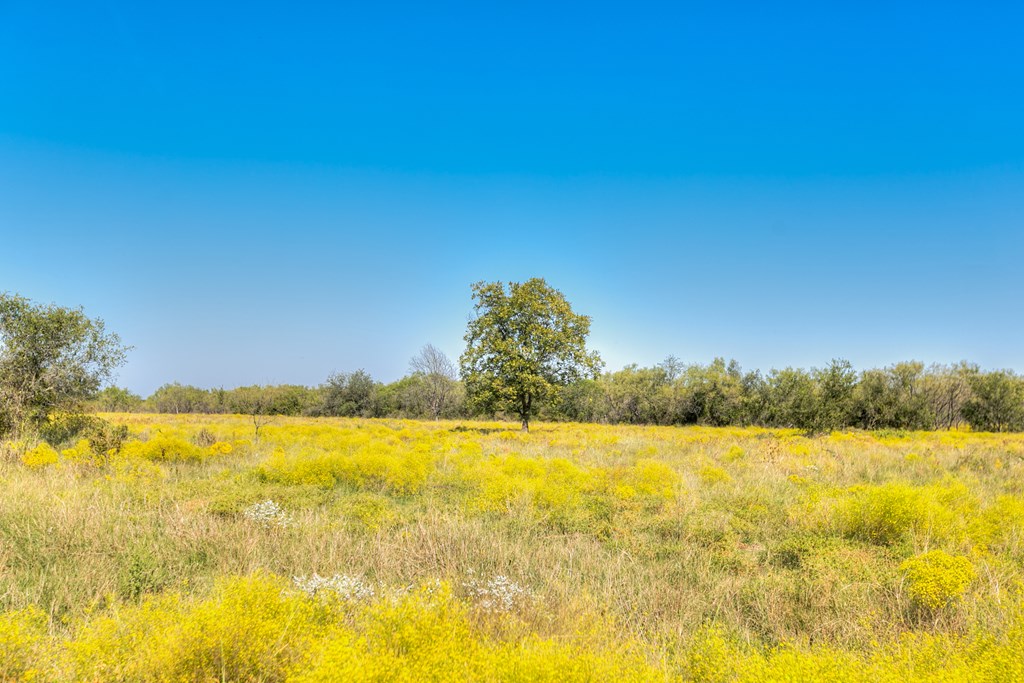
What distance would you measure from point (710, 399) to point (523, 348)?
3177cm

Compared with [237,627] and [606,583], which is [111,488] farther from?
[606,583]

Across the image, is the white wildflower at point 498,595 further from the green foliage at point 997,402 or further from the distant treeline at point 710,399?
the green foliage at point 997,402

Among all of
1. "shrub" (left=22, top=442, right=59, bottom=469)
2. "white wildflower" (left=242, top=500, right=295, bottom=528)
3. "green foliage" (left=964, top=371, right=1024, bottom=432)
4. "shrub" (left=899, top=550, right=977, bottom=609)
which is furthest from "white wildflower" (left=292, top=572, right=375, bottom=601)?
"green foliage" (left=964, top=371, right=1024, bottom=432)

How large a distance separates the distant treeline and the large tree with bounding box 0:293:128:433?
60.7 inches

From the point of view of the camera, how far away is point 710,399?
2067 inches

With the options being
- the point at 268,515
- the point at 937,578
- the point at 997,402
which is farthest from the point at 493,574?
the point at 997,402

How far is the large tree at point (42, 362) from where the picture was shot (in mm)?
14188

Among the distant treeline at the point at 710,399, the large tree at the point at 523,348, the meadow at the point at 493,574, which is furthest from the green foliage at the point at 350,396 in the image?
the meadow at the point at 493,574

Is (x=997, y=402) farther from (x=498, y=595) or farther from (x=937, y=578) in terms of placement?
(x=498, y=595)

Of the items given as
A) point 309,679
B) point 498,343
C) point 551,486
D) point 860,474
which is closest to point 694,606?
point 309,679

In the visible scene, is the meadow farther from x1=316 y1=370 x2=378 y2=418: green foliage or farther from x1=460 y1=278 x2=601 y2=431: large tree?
x1=316 y1=370 x2=378 y2=418: green foliage

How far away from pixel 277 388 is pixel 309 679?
76.0 metres

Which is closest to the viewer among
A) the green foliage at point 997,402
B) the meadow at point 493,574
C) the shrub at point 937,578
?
the meadow at point 493,574

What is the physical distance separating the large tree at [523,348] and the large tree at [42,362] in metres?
17.4
